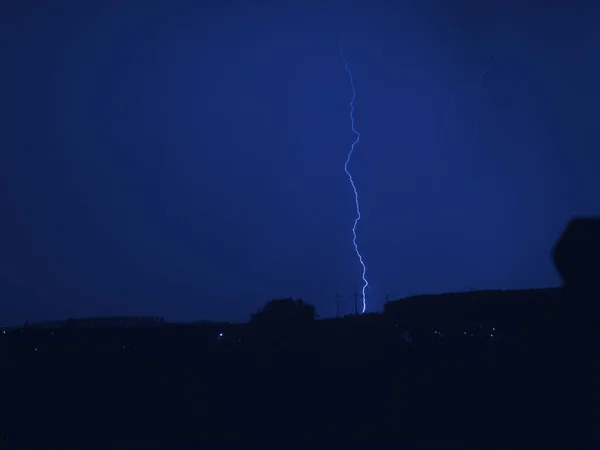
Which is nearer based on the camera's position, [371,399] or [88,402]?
[371,399]

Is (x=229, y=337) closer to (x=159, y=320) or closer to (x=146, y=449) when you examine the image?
(x=146, y=449)

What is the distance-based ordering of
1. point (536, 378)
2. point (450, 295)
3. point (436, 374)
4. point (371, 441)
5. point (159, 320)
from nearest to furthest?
point (536, 378) → point (371, 441) → point (436, 374) → point (450, 295) → point (159, 320)

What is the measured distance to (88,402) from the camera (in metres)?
12.5

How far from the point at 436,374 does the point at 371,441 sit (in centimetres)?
242

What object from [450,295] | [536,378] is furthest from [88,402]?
[450,295]

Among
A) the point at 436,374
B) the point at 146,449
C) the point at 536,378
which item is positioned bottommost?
the point at 146,449

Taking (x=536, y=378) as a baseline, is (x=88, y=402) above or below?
below

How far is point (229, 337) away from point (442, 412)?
34.6 ft

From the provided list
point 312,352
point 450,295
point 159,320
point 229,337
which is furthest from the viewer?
point 159,320

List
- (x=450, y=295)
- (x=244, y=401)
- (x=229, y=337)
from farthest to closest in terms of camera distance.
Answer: (x=450, y=295) → (x=229, y=337) → (x=244, y=401)

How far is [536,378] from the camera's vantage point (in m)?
2.11

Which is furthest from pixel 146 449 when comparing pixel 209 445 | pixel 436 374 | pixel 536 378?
pixel 536 378

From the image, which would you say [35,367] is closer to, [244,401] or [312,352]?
[244,401]

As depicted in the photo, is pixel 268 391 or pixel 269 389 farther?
pixel 269 389
